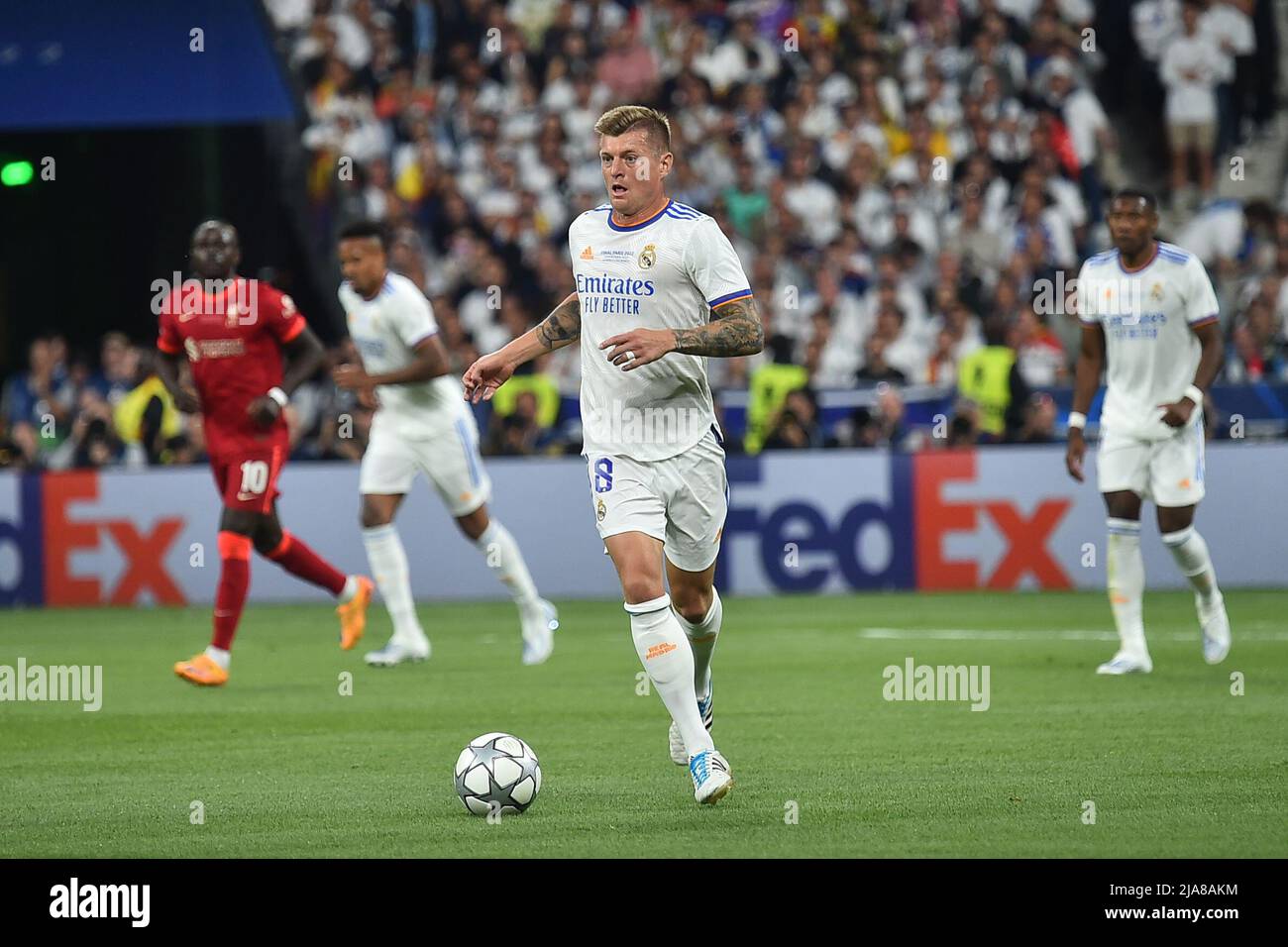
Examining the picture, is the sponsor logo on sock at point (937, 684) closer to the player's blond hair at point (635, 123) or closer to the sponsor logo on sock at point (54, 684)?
the player's blond hair at point (635, 123)

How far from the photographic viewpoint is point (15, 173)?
16.3 meters

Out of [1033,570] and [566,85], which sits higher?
[566,85]

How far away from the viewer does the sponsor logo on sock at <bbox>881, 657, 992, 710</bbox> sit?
10500 mm

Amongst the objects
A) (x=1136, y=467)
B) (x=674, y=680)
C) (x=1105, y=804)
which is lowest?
(x=1105, y=804)

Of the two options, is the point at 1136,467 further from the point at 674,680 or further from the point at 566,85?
the point at 566,85

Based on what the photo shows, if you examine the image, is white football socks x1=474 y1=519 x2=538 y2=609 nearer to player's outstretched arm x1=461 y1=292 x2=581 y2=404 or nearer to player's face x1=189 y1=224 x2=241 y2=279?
player's face x1=189 y1=224 x2=241 y2=279

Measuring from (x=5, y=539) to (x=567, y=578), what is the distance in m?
5.09

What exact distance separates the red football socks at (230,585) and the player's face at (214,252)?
1522mm

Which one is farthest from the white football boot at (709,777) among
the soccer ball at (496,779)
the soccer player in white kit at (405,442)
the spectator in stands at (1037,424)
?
the spectator in stands at (1037,424)

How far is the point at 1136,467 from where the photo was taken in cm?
1152

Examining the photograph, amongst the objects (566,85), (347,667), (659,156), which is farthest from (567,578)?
(659,156)

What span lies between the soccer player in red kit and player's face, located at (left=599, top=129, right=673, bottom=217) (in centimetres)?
446
